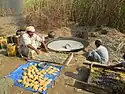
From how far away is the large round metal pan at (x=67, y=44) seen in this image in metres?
6.93

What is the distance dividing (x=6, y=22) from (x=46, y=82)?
472 centimetres

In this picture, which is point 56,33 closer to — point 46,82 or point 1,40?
point 1,40

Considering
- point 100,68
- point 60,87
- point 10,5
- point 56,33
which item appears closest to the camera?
point 60,87

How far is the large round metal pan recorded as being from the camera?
693 cm

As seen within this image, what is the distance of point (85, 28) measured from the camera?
Answer: 339 inches

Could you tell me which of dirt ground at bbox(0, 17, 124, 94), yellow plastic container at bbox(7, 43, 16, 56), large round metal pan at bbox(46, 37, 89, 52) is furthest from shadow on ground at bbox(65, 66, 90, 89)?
yellow plastic container at bbox(7, 43, 16, 56)

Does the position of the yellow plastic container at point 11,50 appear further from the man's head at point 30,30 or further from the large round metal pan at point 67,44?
the large round metal pan at point 67,44

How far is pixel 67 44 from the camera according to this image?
718cm

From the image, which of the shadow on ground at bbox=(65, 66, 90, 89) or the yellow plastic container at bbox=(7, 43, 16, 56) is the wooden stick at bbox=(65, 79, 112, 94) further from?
the yellow plastic container at bbox=(7, 43, 16, 56)

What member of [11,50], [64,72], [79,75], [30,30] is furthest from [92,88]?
[11,50]

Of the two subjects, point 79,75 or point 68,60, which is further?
point 68,60

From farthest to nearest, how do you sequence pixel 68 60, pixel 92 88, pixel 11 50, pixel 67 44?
pixel 67 44
pixel 11 50
pixel 68 60
pixel 92 88

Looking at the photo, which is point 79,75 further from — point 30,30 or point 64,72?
point 30,30

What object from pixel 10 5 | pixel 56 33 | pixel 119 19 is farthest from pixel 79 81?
pixel 10 5
